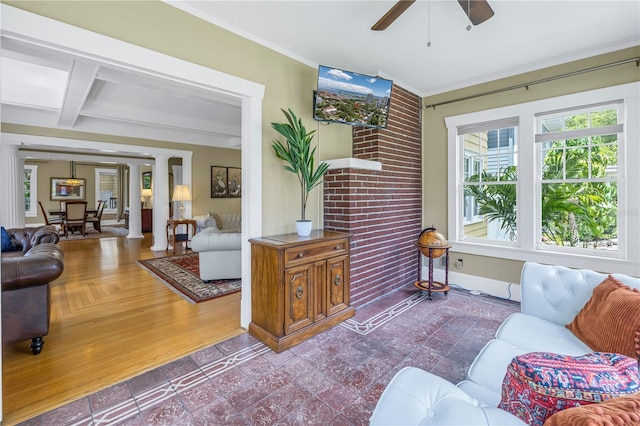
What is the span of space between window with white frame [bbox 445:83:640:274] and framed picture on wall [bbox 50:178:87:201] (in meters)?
12.8

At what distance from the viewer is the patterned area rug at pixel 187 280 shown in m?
3.80

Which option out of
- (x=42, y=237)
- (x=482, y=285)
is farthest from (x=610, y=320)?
(x=42, y=237)

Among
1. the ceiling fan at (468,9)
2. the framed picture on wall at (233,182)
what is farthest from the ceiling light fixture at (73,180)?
the ceiling fan at (468,9)

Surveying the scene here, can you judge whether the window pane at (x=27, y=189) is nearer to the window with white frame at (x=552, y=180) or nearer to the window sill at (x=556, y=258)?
the window with white frame at (x=552, y=180)

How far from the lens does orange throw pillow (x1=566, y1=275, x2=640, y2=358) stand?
1367 millimetres

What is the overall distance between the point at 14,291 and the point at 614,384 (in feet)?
11.4

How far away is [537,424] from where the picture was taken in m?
0.83

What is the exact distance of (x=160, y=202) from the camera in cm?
696

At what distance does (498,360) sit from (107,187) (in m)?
14.1

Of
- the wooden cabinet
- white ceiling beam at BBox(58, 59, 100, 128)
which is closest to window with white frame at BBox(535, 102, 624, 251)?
the wooden cabinet

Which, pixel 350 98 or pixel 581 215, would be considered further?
pixel 581 215

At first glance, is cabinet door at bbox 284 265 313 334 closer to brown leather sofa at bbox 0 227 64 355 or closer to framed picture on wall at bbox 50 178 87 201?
brown leather sofa at bbox 0 227 64 355

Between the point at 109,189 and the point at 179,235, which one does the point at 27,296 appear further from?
the point at 109,189

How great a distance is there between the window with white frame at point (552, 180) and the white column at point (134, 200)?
26.7ft
